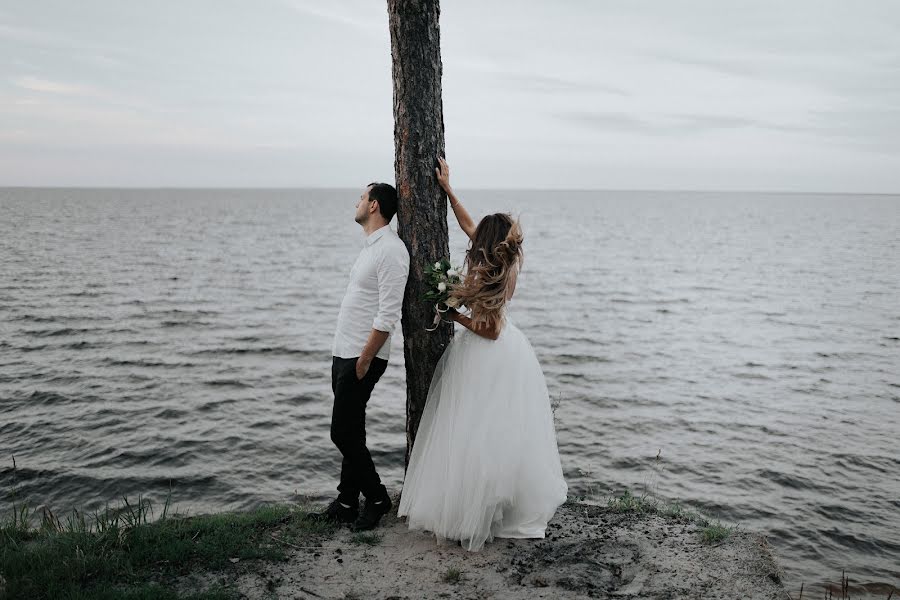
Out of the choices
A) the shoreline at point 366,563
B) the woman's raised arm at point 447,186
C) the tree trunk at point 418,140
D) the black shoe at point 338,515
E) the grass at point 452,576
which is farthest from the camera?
the black shoe at point 338,515

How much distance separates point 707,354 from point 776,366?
182cm

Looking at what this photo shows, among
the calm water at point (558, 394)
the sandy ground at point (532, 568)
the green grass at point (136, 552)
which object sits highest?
the green grass at point (136, 552)

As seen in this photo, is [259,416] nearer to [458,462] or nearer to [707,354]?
[458,462]

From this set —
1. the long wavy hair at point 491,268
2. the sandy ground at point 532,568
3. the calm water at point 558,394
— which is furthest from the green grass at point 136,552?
the calm water at point 558,394

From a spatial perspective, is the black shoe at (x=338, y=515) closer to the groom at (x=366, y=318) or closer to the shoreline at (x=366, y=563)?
the shoreline at (x=366, y=563)

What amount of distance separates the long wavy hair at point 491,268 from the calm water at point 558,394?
5026mm

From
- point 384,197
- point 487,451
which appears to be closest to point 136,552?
point 487,451

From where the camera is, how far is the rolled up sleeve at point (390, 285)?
5.05 m

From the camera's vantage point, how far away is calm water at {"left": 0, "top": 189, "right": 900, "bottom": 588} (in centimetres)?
922

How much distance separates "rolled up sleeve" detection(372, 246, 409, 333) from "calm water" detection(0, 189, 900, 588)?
5102 millimetres

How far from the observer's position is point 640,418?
12.5 m

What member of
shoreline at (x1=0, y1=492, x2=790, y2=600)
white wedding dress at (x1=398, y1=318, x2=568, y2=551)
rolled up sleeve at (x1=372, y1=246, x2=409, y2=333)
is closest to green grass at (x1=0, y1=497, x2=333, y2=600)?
shoreline at (x1=0, y1=492, x2=790, y2=600)

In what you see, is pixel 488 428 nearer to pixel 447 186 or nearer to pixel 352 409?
pixel 352 409

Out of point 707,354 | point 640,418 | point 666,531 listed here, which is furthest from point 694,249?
point 666,531
